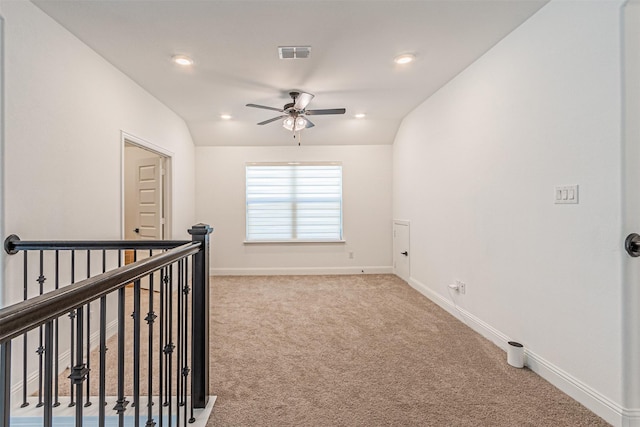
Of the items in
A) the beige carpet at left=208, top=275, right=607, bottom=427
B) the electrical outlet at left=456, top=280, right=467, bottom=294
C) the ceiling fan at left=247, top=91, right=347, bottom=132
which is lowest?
the beige carpet at left=208, top=275, right=607, bottom=427

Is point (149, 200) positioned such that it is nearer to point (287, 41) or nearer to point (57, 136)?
point (57, 136)

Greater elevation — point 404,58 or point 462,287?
point 404,58

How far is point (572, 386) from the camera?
1.96m

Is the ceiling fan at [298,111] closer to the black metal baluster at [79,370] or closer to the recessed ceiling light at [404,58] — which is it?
the recessed ceiling light at [404,58]

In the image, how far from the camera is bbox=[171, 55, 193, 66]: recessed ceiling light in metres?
2.82

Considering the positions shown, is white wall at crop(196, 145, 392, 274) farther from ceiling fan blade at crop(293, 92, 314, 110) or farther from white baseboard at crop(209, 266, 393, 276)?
ceiling fan blade at crop(293, 92, 314, 110)

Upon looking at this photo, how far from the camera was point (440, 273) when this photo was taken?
3.76 meters

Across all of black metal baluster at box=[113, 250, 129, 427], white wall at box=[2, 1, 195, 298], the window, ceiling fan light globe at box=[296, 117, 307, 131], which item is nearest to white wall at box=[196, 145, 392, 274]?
the window

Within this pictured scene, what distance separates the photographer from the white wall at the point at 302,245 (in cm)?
557

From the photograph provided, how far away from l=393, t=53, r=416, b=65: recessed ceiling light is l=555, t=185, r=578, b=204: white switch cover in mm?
1635

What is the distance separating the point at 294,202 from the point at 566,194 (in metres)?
4.20

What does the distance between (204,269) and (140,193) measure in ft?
11.0

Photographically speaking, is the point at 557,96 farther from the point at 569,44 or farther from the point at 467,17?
the point at 467,17

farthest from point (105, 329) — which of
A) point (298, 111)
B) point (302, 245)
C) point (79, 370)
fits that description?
point (302, 245)
